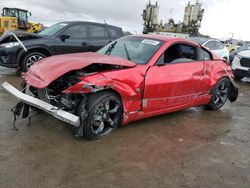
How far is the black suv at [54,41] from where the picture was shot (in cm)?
717

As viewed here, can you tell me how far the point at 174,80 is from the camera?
4.31 metres

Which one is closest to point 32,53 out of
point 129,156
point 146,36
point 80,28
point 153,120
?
point 80,28

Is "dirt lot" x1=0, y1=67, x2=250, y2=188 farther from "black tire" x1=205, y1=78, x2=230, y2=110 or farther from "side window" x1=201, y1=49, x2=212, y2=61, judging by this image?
"side window" x1=201, y1=49, x2=212, y2=61

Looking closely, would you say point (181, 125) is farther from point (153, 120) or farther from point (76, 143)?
point (76, 143)

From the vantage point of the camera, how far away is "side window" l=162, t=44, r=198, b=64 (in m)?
4.47

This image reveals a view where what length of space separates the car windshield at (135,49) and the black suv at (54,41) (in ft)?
10.8

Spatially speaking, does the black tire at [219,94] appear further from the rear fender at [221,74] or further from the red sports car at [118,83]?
the red sports car at [118,83]

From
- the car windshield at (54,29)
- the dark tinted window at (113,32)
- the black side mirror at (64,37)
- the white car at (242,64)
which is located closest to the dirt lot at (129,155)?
the black side mirror at (64,37)

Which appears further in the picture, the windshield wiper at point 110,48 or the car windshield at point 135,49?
the windshield wiper at point 110,48

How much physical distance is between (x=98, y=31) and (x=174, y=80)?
4.83 metres

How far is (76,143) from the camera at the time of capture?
3.48m

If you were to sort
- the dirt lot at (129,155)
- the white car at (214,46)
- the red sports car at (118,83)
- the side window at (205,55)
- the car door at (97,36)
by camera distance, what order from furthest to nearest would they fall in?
the white car at (214,46), the car door at (97,36), the side window at (205,55), the red sports car at (118,83), the dirt lot at (129,155)

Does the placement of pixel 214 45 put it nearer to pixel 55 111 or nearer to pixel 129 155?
pixel 129 155

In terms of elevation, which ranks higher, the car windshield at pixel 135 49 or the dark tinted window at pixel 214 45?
the car windshield at pixel 135 49
